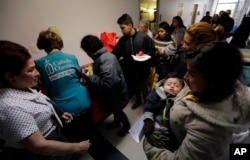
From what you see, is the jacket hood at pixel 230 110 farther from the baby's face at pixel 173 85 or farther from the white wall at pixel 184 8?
the white wall at pixel 184 8

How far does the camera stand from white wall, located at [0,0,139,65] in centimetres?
176

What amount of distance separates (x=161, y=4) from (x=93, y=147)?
3887 mm

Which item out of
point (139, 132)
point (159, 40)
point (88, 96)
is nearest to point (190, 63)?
point (139, 132)

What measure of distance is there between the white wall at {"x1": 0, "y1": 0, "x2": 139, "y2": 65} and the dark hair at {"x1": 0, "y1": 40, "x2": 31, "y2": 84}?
135cm

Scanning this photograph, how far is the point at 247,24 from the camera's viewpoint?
2.65 m

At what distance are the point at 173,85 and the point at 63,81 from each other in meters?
0.93

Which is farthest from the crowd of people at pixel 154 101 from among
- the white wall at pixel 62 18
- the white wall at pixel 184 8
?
the white wall at pixel 184 8

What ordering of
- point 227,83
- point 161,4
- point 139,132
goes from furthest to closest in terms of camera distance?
1. point 161,4
2. point 139,132
3. point 227,83

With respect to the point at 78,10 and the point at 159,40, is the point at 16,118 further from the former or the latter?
the point at 159,40

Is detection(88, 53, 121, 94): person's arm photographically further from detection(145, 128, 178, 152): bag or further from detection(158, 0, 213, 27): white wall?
detection(158, 0, 213, 27): white wall

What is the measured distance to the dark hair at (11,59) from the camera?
69 centimetres

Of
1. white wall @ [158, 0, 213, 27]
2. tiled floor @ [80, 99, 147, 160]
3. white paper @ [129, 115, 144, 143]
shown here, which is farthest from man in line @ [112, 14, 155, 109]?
white wall @ [158, 0, 213, 27]

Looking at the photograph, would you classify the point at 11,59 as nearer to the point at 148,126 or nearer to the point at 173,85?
the point at 148,126

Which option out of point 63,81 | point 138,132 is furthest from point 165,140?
point 63,81
